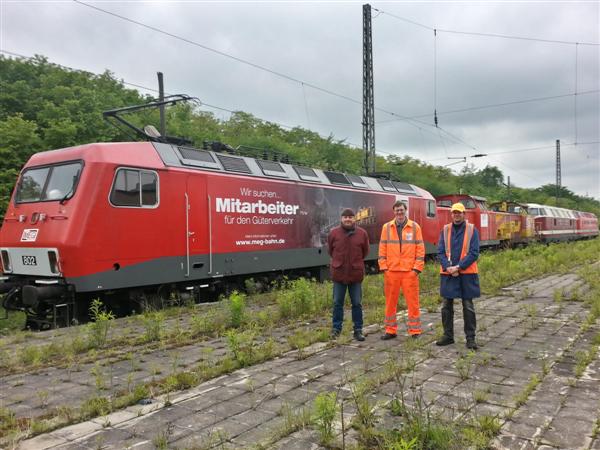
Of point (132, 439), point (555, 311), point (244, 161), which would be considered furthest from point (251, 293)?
point (132, 439)

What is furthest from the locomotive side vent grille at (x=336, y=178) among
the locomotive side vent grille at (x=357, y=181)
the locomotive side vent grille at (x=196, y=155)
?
the locomotive side vent grille at (x=196, y=155)

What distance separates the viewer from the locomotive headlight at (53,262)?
747cm

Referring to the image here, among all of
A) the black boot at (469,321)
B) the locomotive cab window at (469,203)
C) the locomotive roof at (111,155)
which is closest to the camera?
the black boot at (469,321)

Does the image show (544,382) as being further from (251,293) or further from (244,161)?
(244,161)

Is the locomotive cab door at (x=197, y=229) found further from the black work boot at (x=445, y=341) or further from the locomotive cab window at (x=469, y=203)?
the locomotive cab window at (x=469, y=203)

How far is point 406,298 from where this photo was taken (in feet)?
20.3

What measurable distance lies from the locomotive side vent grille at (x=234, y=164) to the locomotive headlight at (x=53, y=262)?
13.0ft

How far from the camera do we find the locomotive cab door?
9094 millimetres

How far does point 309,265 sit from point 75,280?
20.3 feet

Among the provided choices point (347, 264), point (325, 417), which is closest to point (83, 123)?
point (347, 264)

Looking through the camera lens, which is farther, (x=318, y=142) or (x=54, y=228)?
(x=318, y=142)

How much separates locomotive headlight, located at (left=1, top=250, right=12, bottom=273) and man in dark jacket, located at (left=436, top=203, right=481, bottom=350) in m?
7.33

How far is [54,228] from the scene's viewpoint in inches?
299

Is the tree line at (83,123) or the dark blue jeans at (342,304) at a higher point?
the tree line at (83,123)
